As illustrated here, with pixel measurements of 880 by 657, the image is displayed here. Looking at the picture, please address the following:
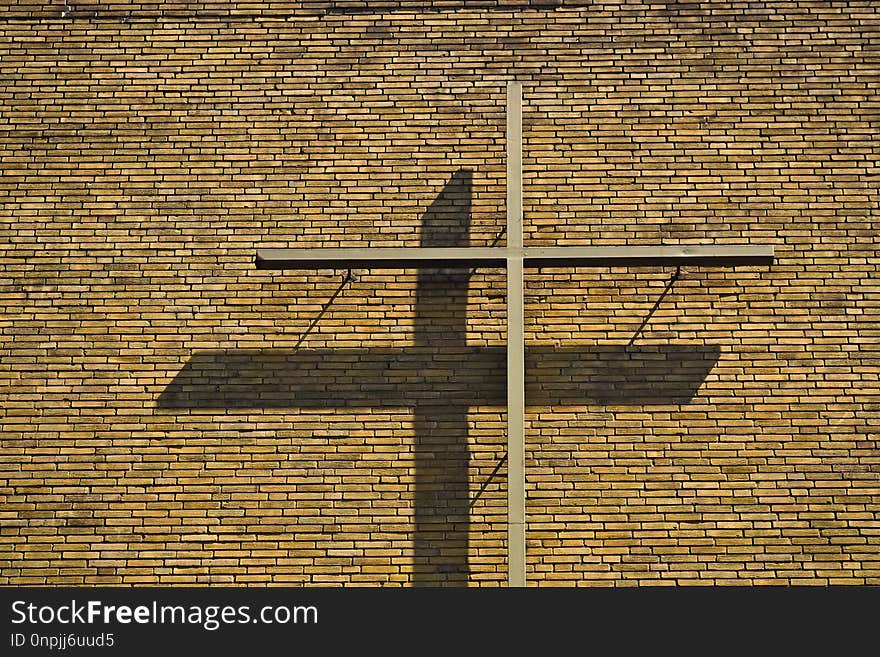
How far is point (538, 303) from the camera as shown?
Result: 7.96m

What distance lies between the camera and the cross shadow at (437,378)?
781 centimetres

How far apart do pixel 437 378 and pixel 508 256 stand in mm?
1071

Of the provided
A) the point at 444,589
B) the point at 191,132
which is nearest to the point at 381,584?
the point at 444,589

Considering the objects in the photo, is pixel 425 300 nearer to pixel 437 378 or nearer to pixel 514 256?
pixel 437 378

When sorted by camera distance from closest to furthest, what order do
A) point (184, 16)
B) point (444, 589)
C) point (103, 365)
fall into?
→ point (444, 589), point (103, 365), point (184, 16)

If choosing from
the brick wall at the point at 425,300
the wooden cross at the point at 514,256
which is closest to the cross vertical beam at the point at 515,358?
the wooden cross at the point at 514,256

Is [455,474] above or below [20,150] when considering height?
below

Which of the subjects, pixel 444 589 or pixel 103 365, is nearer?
pixel 444 589

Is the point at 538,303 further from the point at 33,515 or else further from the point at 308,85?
the point at 33,515

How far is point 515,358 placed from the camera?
7.14 meters

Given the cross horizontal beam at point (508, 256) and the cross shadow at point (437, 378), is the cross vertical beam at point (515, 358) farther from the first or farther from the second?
the cross shadow at point (437, 378)

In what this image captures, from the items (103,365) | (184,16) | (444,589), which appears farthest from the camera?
(184,16)

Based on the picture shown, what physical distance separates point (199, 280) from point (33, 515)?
1.99 m

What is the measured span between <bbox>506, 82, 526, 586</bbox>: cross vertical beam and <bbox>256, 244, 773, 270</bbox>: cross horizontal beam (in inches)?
5.8
